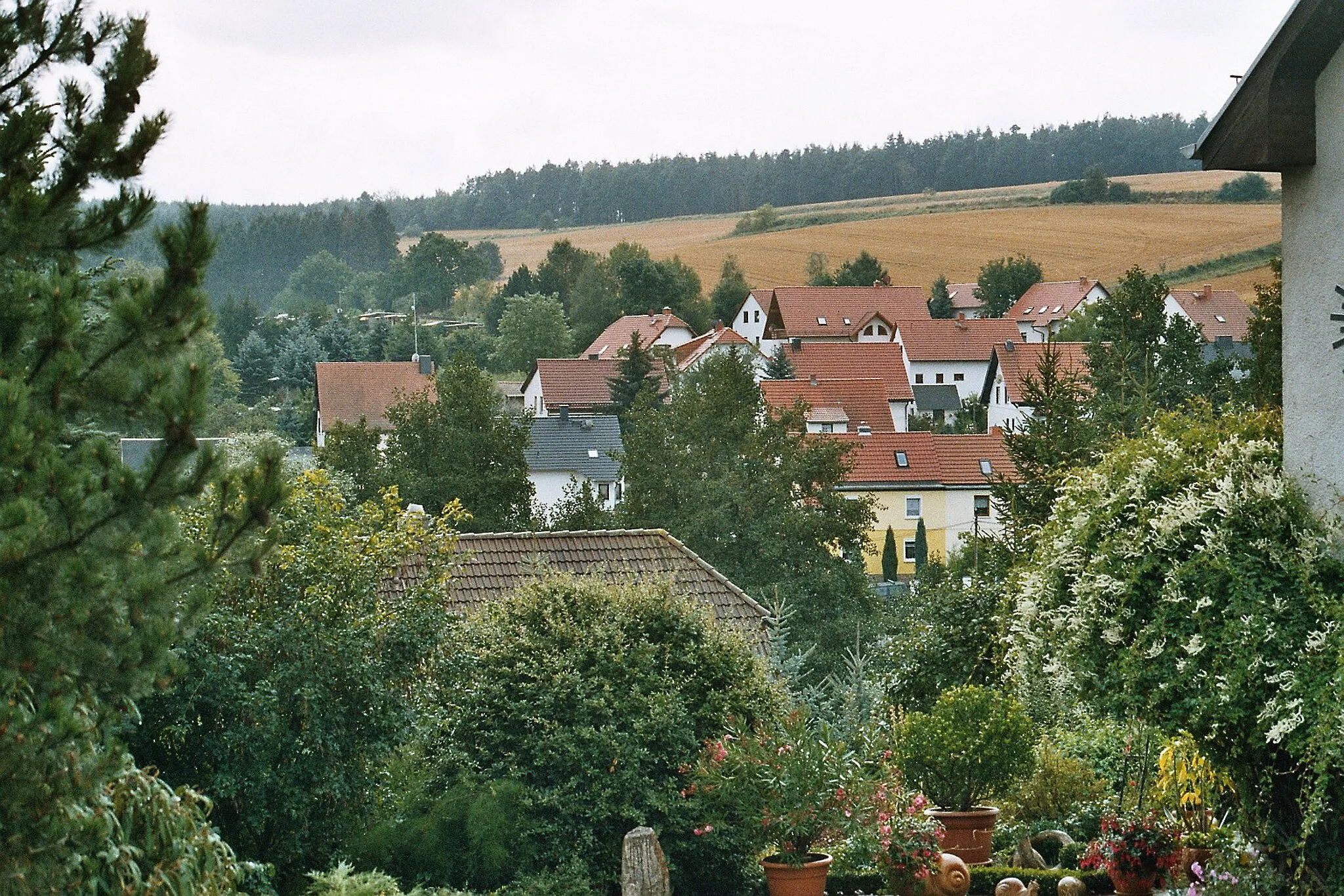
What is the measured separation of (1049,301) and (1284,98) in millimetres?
79681

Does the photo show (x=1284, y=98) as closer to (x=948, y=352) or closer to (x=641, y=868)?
(x=641, y=868)

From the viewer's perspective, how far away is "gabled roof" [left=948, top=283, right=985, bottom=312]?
90188mm

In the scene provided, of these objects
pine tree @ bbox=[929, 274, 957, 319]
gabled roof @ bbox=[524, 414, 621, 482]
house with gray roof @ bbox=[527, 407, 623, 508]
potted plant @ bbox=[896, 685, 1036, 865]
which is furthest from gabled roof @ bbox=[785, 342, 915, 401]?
potted plant @ bbox=[896, 685, 1036, 865]

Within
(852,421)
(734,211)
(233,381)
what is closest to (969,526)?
(852,421)

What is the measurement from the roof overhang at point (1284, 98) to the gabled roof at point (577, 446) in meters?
37.0

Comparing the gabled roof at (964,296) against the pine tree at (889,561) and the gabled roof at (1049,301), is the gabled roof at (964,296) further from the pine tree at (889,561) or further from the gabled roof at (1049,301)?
the pine tree at (889,561)

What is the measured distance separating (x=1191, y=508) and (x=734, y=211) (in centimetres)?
11600

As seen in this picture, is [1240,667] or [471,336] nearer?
[1240,667]

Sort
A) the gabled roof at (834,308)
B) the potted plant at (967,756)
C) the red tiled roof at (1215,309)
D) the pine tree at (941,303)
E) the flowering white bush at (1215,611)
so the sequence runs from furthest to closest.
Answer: the pine tree at (941,303)
the gabled roof at (834,308)
the red tiled roof at (1215,309)
the potted plant at (967,756)
the flowering white bush at (1215,611)

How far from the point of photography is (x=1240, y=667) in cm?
562

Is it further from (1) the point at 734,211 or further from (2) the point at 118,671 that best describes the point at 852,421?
(1) the point at 734,211

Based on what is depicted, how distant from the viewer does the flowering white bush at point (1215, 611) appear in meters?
5.58

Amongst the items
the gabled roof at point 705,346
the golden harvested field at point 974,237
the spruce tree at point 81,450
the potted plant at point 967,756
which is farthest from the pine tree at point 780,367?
the spruce tree at point 81,450

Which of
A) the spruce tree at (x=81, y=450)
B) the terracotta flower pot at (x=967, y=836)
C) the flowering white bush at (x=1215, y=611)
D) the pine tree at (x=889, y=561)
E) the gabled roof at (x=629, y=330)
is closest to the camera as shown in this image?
the spruce tree at (x=81, y=450)
